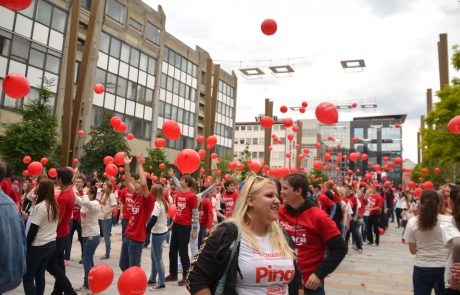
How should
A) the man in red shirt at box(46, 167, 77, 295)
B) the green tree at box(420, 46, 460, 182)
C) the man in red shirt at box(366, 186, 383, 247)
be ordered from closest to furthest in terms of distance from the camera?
the man in red shirt at box(46, 167, 77, 295) → the man in red shirt at box(366, 186, 383, 247) → the green tree at box(420, 46, 460, 182)

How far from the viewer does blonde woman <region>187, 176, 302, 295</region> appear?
2219mm

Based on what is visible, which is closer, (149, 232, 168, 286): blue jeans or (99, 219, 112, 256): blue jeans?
(149, 232, 168, 286): blue jeans

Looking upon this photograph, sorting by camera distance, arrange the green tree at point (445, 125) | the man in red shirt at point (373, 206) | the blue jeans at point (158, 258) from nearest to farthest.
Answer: the blue jeans at point (158, 258) → the man in red shirt at point (373, 206) → the green tree at point (445, 125)

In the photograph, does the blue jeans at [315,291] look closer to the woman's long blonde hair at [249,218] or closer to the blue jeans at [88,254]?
the woman's long blonde hair at [249,218]

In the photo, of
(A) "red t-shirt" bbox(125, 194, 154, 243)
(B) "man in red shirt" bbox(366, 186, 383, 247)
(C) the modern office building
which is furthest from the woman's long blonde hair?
(C) the modern office building

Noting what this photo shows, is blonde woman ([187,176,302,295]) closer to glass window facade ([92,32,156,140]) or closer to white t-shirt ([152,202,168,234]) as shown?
white t-shirt ([152,202,168,234])

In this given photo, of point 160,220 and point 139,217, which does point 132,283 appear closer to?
point 139,217

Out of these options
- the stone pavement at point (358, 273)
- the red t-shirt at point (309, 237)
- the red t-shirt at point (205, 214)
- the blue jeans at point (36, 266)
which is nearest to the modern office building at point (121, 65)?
the stone pavement at point (358, 273)

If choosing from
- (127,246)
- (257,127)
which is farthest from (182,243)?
(257,127)

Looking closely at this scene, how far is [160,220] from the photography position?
23.9ft

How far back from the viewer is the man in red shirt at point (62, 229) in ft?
16.8

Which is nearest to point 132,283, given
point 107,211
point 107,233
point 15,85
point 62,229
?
point 62,229

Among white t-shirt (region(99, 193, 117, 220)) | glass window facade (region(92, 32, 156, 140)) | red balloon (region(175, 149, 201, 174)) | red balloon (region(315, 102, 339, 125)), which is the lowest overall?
white t-shirt (region(99, 193, 117, 220))

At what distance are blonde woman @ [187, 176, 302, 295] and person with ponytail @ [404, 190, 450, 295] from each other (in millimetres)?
2489
